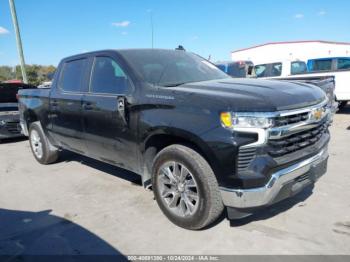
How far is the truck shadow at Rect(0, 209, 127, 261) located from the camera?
3.22 metres

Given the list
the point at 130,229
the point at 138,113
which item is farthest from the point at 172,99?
the point at 130,229

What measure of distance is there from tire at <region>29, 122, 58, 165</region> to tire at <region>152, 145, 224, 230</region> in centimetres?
323

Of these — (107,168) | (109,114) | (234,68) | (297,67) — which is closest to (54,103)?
(107,168)

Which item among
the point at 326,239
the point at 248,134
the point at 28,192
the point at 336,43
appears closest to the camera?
the point at 248,134

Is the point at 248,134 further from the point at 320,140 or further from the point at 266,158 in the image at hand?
the point at 320,140

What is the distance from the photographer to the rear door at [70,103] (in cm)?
483

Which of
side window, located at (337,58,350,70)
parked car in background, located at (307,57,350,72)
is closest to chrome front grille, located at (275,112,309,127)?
parked car in background, located at (307,57,350,72)

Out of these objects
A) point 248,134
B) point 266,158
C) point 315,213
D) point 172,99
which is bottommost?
point 315,213

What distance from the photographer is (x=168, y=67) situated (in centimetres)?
421

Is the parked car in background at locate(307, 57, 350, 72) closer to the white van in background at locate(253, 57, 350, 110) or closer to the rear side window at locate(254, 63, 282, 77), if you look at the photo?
the white van in background at locate(253, 57, 350, 110)

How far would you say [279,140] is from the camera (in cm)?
301

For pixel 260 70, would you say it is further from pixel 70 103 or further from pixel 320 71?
pixel 70 103

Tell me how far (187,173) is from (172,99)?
2.48ft

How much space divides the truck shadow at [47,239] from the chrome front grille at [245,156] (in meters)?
1.37
